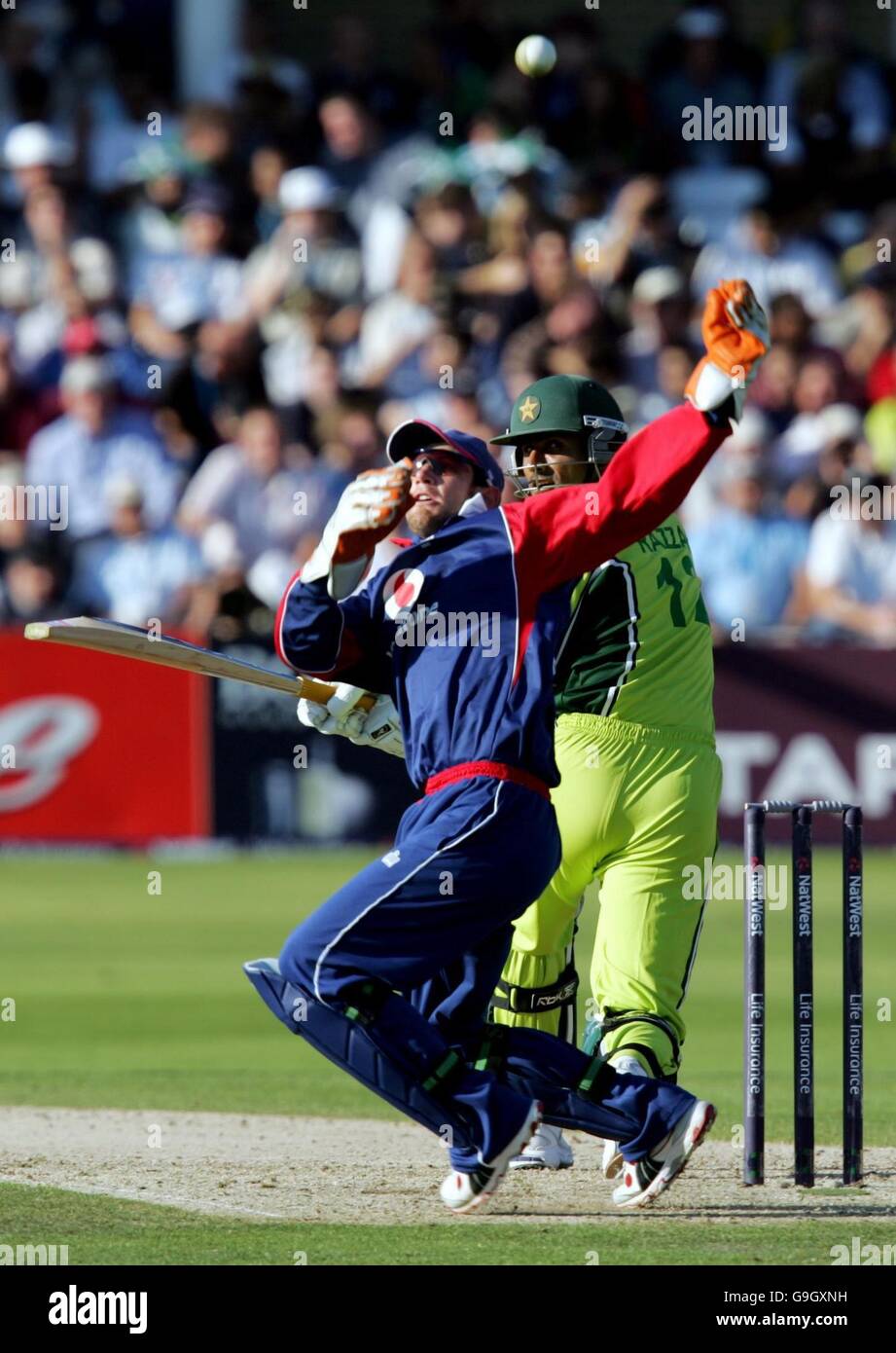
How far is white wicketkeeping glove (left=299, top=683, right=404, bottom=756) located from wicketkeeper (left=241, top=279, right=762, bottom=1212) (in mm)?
502

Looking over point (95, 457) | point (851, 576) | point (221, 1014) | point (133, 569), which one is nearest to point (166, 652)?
point (221, 1014)

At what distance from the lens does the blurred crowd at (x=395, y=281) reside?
1597cm

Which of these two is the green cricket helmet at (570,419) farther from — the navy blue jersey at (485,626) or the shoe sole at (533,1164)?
the shoe sole at (533,1164)

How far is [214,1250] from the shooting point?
601 cm

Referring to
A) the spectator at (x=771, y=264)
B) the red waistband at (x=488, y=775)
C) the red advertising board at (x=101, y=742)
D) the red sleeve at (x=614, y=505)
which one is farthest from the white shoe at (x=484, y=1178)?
the spectator at (x=771, y=264)

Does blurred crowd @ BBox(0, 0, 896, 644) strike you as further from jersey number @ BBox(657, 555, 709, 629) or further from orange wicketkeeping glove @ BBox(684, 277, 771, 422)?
orange wicketkeeping glove @ BBox(684, 277, 771, 422)

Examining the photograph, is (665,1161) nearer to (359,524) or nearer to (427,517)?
(427,517)

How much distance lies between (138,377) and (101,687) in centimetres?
295

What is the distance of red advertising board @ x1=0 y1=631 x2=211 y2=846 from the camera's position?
50.4 feet

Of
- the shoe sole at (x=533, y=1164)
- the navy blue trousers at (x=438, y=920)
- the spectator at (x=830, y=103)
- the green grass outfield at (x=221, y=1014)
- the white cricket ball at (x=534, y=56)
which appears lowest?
the shoe sole at (x=533, y=1164)

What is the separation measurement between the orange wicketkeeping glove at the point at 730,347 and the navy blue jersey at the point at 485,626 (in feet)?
0.68

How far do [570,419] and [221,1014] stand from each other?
4.59m

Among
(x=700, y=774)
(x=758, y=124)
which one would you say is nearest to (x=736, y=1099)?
(x=700, y=774)

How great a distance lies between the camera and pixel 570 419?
728cm
